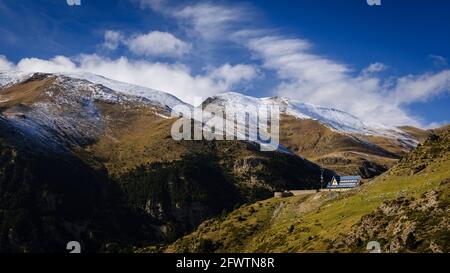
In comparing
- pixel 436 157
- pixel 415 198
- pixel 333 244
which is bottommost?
pixel 333 244

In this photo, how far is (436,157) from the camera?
15638cm

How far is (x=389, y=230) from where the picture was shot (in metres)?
111
